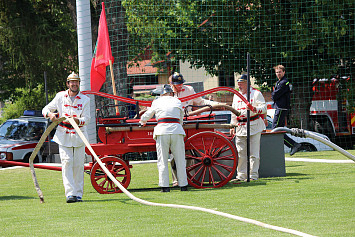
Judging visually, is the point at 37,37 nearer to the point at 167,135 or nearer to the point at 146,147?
the point at 146,147

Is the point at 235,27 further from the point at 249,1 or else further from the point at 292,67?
the point at 292,67

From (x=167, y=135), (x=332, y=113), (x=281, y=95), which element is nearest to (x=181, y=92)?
(x=167, y=135)

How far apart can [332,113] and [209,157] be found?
49.4ft

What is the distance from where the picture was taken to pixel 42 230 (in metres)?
6.89

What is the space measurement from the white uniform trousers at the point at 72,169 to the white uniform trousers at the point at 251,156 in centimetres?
312

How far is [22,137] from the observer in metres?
19.5

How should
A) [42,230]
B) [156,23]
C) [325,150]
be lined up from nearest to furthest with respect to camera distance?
[42,230]
[325,150]
[156,23]

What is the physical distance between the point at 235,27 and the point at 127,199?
46.4ft

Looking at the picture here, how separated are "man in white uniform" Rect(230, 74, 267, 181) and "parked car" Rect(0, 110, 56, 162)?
30.4ft

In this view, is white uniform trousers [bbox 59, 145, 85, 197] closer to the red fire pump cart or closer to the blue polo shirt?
the red fire pump cart

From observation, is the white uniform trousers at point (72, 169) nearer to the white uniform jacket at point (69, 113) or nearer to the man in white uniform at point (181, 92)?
the white uniform jacket at point (69, 113)

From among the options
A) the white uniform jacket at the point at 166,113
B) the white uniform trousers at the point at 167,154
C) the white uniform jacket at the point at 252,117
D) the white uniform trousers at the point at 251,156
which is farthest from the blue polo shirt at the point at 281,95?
the white uniform trousers at the point at 167,154

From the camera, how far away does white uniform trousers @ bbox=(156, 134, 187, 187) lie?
10078 millimetres

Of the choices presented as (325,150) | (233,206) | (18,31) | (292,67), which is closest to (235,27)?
(292,67)
